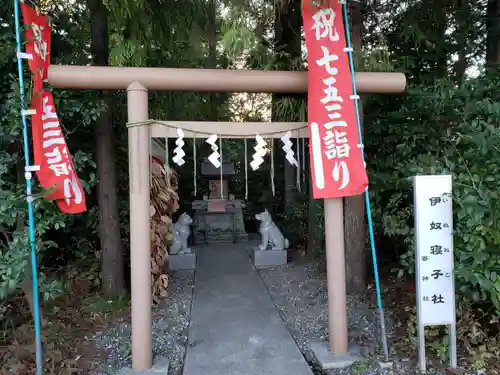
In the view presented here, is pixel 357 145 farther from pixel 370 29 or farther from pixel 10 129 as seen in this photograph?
pixel 370 29

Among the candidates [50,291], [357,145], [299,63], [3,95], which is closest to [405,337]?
[357,145]

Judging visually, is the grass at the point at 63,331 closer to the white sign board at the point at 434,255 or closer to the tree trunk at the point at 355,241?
the tree trunk at the point at 355,241

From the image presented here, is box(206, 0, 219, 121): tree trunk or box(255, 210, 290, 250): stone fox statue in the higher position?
box(206, 0, 219, 121): tree trunk

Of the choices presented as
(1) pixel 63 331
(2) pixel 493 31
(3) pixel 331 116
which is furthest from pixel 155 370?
(2) pixel 493 31

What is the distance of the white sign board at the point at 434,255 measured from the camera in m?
3.38

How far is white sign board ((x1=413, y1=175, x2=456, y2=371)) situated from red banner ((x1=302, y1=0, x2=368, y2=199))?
1.81 ft

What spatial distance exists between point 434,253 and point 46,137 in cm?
361

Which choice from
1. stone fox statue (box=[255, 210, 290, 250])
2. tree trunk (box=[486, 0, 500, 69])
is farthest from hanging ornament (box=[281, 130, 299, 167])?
stone fox statue (box=[255, 210, 290, 250])

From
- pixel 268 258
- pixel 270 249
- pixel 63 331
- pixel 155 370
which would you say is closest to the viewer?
pixel 155 370

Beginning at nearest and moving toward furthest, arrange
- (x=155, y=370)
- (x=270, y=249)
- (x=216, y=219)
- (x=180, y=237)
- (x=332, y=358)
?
(x=155, y=370)
(x=332, y=358)
(x=180, y=237)
(x=270, y=249)
(x=216, y=219)

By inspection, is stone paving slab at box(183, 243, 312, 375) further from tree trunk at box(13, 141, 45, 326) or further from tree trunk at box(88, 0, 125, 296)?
tree trunk at box(13, 141, 45, 326)

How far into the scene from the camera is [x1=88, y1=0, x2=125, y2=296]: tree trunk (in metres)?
4.98

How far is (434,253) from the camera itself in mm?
3387

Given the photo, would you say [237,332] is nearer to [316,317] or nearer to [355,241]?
[316,317]
